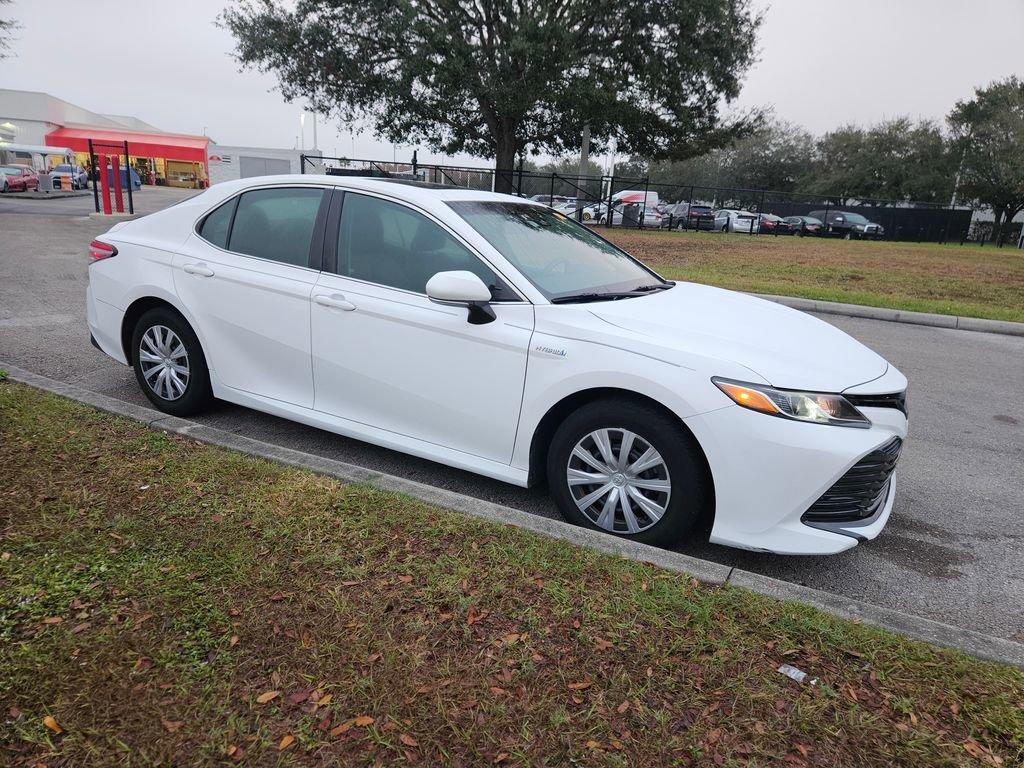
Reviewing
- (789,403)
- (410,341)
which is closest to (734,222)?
(410,341)

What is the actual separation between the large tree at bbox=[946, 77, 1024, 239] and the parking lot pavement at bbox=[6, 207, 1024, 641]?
39.0m

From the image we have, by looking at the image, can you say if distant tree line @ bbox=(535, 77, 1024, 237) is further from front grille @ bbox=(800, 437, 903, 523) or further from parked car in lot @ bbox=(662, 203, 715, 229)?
front grille @ bbox=(800, 437, 903, 523)

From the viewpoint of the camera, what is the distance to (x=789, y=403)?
3.05m

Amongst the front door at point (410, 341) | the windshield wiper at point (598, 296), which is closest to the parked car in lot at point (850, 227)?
the windshield wiper at point (598, 296)

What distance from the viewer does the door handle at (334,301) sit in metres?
3.96

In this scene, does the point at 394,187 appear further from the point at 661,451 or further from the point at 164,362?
the point at 661,451

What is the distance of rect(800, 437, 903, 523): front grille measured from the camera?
3.08 m

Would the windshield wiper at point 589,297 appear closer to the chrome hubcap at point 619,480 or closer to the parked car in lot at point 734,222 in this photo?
the chrome hubcap at point 619,480

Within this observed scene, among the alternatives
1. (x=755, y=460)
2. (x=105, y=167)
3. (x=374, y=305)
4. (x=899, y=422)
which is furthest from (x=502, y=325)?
(x=105, y=167)

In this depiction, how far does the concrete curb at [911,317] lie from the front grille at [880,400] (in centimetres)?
791

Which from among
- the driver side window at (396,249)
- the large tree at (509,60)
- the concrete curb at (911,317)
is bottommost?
the concrete curb at (911,317)

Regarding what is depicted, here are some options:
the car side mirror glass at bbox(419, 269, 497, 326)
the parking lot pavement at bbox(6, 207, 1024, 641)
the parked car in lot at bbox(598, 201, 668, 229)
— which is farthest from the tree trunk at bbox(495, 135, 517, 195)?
the car side mirror glass at bbox(419, 269, 497, 326)

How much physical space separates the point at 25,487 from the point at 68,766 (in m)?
1.94

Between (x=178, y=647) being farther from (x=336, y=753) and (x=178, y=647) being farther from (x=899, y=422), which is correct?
(x=899, y=422)
